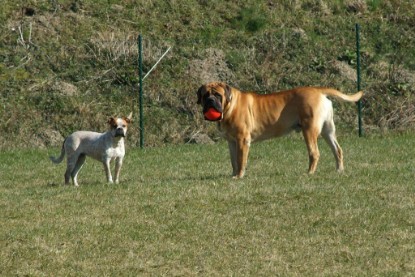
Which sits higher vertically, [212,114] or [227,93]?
[227,93]

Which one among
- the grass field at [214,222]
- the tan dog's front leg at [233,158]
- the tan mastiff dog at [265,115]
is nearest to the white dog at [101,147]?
the grass field at [214,222]

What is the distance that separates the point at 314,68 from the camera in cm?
2528

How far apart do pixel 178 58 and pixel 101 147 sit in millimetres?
9622

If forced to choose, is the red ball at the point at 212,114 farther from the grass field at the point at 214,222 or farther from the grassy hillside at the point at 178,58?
the grassy hillside at the point at 178,58

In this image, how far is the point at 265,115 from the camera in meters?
16.2

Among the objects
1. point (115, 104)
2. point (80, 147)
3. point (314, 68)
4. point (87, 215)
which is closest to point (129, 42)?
point (115, 104)

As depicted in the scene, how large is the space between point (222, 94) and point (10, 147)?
7.43m

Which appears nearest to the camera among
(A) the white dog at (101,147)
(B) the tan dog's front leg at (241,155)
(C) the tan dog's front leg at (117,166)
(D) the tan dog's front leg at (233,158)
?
(A) the white dog at (101,147)

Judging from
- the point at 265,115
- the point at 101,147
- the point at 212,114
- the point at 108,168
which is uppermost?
the point at 212,114

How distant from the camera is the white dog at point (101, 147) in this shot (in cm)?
1549

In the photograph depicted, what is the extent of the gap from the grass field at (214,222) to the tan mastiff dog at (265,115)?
20.0 inches

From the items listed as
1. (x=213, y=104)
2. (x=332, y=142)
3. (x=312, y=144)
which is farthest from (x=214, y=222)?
(x=332, y=142)

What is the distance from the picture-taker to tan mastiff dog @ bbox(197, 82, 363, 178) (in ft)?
51.5

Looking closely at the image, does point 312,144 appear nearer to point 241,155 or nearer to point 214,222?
point 241,155
